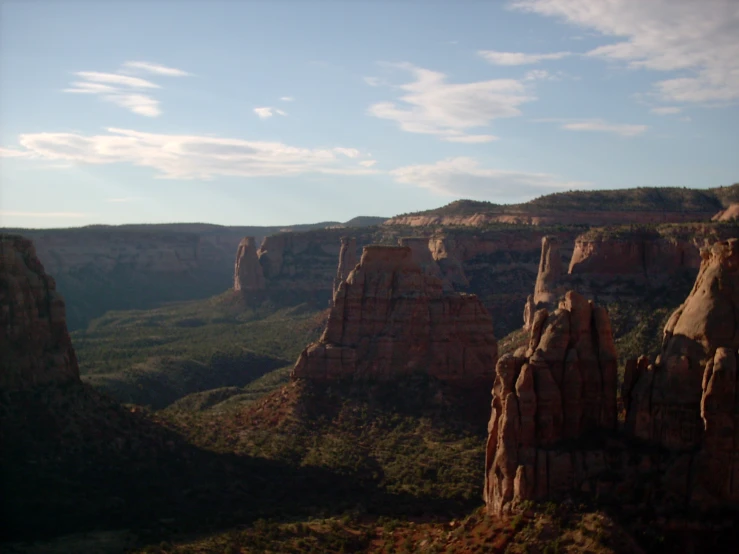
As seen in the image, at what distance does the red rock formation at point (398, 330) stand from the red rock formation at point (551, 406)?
83.7ft

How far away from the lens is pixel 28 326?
204 ft

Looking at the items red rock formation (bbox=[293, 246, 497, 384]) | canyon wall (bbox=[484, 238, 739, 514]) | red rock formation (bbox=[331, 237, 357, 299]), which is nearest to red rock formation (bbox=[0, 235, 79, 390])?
red rock formation (bbox=[293, 246, 497, 384])

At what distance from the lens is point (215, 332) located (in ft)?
488

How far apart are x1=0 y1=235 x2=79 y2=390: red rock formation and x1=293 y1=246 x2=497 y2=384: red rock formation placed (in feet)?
57.0

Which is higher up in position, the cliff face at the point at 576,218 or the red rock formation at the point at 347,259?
the cliff face at the point at 576,218

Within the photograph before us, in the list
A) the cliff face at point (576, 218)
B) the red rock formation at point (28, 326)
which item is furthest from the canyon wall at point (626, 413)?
the cliff face at point (576, 218)

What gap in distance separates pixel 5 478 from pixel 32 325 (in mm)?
10722

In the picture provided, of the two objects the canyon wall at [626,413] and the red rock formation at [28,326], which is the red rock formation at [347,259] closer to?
the red rock formation at [28,326]

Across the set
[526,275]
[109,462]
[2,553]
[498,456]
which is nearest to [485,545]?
[498,456]

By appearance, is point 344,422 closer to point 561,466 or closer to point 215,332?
point 561,466

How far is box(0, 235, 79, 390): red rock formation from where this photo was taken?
201ft

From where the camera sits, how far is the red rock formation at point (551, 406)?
1634 inches

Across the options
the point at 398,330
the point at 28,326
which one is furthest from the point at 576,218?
the point at 28,326

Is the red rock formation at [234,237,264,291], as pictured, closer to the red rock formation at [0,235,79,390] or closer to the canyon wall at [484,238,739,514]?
the red rock formation at [0,235,79,390]
